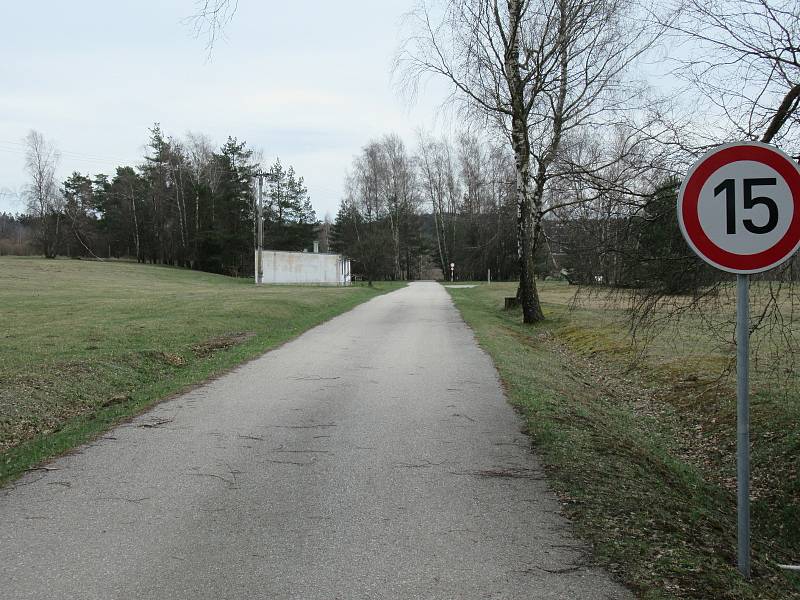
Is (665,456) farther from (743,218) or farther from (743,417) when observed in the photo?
(743,218)

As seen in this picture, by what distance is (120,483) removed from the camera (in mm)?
4988

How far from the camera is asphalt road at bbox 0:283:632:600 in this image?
3393mm

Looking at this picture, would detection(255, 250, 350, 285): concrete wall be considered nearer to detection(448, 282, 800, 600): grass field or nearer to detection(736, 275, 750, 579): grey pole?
detection(448, 282, 800, 600): grass field

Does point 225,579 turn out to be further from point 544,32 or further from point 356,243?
point 356,243

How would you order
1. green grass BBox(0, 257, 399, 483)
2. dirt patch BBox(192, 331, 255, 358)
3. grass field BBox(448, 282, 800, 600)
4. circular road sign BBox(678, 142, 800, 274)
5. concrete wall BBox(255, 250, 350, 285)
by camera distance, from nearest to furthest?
circular road sign BBox(678, 142, 800, 274)
grass field BBox(448, 282, 800, 600)
green grass BBox(0, 257, 399, 483)
dirt patch BBox(192, 331, 255, 358)
concrete wall BBox(255, 250, 350, 285)

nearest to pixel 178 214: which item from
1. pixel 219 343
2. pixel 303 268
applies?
pixel 303 268

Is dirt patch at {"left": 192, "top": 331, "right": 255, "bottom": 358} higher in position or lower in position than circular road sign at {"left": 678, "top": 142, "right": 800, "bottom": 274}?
lower

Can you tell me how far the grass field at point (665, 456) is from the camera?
3789 millimetres

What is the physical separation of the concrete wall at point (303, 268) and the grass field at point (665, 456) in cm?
4114

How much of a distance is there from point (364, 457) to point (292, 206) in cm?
7484

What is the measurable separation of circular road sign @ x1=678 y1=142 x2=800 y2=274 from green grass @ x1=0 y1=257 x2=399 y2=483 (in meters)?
5.46

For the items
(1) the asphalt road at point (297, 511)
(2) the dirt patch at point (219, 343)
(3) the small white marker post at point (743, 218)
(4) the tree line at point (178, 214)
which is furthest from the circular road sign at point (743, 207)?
(4) the tree line at point (178, 214)

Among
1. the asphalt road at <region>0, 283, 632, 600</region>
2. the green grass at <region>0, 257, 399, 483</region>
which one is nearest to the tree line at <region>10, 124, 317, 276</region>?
the green grass at <region>0, 257, 399, 483</region>

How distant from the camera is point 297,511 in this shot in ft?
14.5
